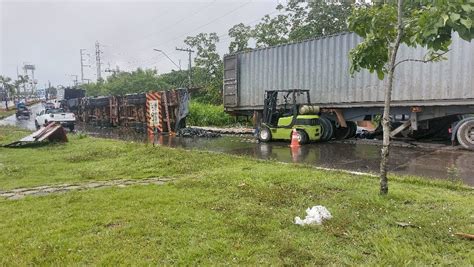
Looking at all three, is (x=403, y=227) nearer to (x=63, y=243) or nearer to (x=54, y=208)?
(x=63, y=243)

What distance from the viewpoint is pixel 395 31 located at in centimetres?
489

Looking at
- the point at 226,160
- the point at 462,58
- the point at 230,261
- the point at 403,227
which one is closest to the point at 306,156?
the point at 226,160

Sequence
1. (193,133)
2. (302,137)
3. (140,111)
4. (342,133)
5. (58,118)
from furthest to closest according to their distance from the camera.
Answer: (58,118) < (140,111) < (193,133) < (342,133) < (302,137)

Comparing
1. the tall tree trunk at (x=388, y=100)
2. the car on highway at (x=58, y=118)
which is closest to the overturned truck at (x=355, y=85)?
the tall tree trunk at (x=388, y=100)

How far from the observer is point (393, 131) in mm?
11477

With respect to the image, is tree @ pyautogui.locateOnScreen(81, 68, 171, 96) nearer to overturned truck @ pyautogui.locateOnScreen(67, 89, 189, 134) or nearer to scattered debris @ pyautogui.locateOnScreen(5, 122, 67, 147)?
overturned truck @ pyautogui.locateOnScreen(67, 89, 189, 134)

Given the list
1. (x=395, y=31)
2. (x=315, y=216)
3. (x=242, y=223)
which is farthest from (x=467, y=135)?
(x=242, y=223)

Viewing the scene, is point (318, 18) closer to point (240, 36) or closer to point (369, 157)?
point (240, 36)

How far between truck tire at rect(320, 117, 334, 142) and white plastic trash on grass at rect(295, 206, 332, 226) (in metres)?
8.51

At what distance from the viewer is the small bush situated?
22.5 meters

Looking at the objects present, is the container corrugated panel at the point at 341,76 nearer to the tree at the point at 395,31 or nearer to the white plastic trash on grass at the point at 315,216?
the tree at the point at 395,31

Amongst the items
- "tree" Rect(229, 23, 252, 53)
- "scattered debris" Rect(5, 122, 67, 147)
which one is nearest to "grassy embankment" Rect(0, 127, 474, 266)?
"scattered debris" Rect(5, 122, 67, 147)

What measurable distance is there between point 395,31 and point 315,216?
258 centimetres

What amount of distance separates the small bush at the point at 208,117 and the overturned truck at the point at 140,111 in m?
3.57
